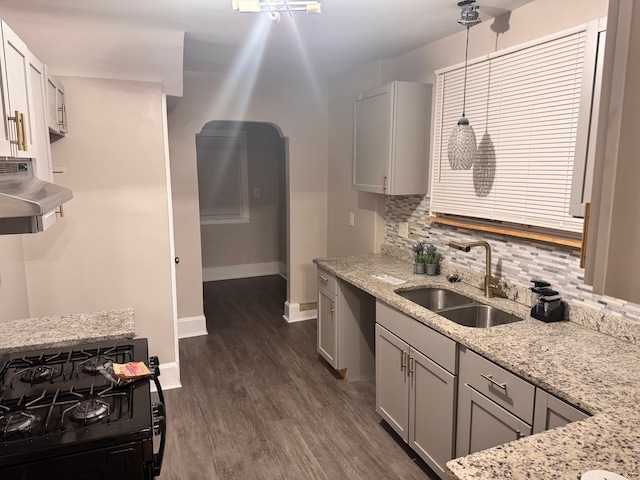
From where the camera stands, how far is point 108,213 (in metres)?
2.93

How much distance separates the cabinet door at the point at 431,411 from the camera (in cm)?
207

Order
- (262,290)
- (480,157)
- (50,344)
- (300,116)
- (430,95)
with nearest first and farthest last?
(50,344) < (480,157) < (430,95) < (300,116) < (262,290)

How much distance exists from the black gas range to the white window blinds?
1945 millimetres

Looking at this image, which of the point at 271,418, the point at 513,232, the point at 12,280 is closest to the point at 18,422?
the point at 12,280

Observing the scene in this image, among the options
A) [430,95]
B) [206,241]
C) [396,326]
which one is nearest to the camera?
[396,326]

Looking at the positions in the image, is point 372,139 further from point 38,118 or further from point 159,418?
point 159,418

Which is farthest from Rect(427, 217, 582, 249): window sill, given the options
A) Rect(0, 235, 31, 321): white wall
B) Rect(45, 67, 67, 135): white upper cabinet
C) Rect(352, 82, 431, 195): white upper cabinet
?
Rect(0, 235, 31, 321): white wall

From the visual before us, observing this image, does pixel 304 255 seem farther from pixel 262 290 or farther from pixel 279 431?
pixel 279 431

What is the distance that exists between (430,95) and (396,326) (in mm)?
1606

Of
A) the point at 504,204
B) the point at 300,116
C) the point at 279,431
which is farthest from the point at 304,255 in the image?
the point at 504,204

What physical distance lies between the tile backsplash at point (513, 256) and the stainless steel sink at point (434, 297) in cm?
25

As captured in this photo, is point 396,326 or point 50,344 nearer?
point 50,344

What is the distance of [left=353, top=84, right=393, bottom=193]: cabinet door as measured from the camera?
3.06m

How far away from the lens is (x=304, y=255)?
457 centimetres
